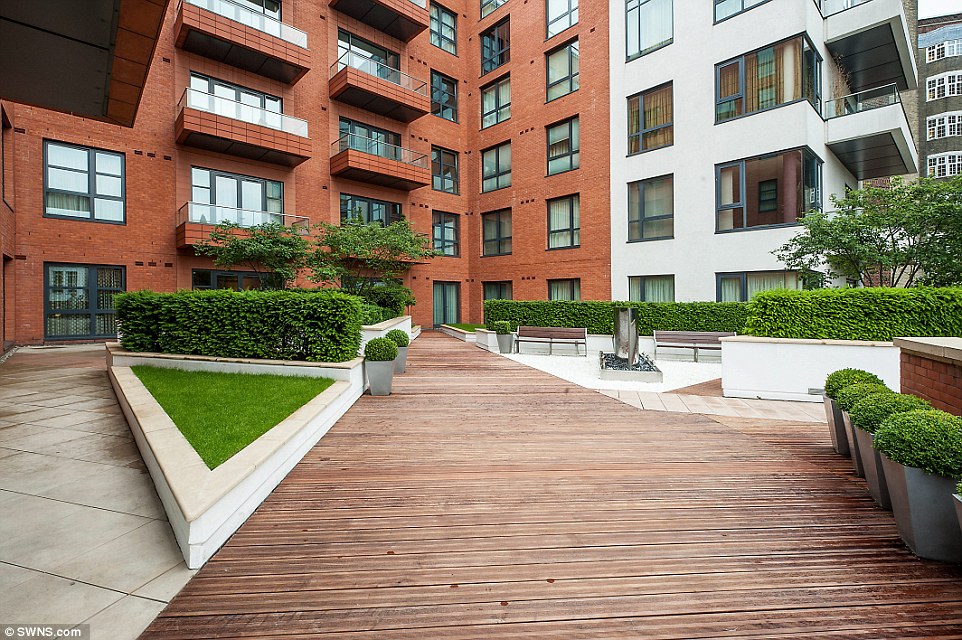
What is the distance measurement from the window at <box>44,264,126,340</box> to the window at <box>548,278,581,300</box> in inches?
644

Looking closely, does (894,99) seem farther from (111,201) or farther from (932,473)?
(111,201)

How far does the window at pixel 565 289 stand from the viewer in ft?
66.1

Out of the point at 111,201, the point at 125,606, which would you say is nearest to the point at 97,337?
the point at 111,201

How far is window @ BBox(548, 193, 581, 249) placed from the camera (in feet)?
66.5

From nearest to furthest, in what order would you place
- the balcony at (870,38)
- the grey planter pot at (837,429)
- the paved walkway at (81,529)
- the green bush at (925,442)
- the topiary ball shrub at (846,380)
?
the paved walkway at (81,529)
the green bush at (925,442)
the topiary ball shrub at (846,380)
the grey planter pot at (837,429)
the balcony at (870,38)

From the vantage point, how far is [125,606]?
8.37 ft

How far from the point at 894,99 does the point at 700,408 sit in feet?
45.6

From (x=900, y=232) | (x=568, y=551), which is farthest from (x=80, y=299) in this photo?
(x=900, y=232)

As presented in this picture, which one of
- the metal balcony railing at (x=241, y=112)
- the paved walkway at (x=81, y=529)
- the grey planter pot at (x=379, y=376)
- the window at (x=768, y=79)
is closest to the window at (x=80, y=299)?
the metal balcony railing at (x=241, y=112)

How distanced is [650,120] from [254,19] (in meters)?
15.3

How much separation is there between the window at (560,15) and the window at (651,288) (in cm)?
1190

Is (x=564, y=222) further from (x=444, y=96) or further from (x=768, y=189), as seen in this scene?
(x=444, y=96)

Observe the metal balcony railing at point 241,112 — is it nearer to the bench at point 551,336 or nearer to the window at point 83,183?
the window at point 83,183

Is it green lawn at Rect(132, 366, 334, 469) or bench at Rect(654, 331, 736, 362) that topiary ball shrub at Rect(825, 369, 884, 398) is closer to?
green lawn at Rect(132, 366, 334, 469)
